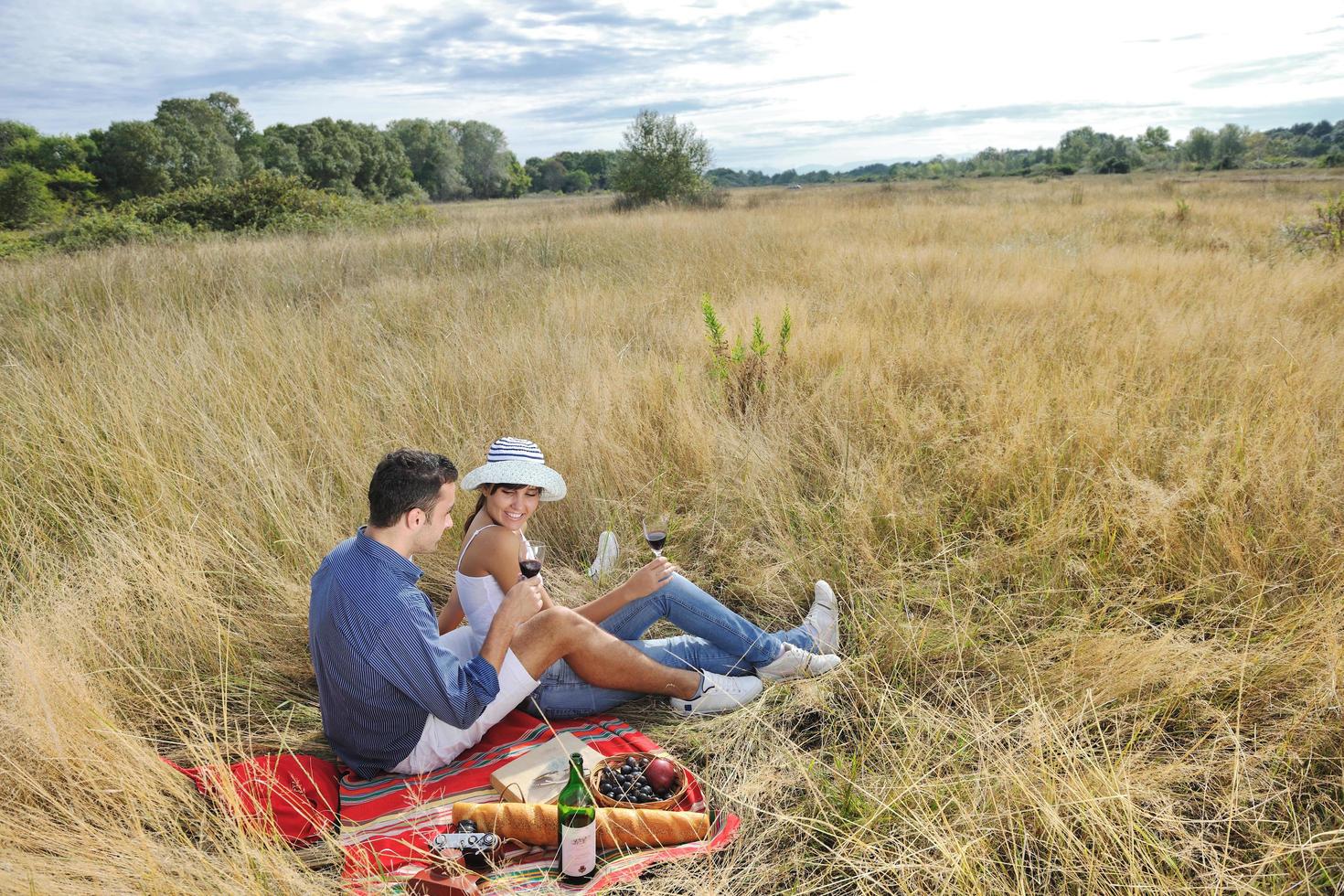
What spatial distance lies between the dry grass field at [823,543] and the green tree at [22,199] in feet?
126

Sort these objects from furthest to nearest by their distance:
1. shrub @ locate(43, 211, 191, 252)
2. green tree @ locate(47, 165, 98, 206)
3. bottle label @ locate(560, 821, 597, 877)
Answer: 1. green tree @ locate(47, 165, 98, 206)
2. shrub @ locate(43, 211, 191, 252)
3. bottle label @ locate(560, 821, 597, 877)

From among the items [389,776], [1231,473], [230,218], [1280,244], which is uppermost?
[230,218]

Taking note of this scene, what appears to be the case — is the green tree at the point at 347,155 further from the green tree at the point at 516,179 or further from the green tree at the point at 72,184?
the green tree at the point at 516,179

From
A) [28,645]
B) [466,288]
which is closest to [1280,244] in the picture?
[466,288]

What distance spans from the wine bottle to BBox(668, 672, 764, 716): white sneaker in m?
0.90

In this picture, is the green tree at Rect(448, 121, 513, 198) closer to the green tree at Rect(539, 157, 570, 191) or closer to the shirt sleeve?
the green tree at Rect(539, 157, 570, 191)

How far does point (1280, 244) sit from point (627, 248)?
9.01 meters

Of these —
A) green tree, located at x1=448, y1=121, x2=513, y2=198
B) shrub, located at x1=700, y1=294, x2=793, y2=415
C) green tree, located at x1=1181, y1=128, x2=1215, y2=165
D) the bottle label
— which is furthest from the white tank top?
green tree, located at x1=1181, y1=128, x2=1215, y2=165

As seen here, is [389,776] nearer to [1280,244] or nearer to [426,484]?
[426,484]

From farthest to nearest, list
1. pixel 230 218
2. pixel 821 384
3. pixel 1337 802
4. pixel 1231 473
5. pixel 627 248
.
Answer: pixel 230 218, pixel 627 248, pixel 821 384, pixel 1231 473, pixel 1337 802

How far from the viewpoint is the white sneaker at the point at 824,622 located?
3107 mm

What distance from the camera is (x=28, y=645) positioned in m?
2.27

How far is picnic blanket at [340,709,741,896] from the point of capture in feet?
6.61

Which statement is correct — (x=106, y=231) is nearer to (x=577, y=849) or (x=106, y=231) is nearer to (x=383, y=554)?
(x=383, y=554)
